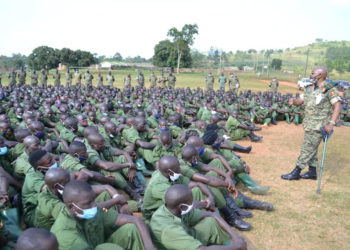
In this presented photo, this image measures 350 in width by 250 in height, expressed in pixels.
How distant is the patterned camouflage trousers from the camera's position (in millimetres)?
6297

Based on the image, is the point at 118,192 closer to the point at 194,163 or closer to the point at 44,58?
the point at 194,163

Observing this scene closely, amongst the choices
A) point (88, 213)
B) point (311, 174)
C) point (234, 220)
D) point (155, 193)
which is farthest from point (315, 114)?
point (88, 213)

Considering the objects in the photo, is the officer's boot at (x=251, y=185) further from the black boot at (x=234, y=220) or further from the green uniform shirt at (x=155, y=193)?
the green uniform shirt at (x=155, y=193)

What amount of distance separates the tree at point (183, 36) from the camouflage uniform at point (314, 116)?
148 ft

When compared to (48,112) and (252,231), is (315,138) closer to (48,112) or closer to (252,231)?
(252,231)

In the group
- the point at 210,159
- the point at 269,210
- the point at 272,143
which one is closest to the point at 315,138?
the point at 269,210

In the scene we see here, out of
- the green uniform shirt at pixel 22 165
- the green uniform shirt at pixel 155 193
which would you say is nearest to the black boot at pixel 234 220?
the green uniform shirt at pixel 155 193

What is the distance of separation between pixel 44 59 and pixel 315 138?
5339 cm

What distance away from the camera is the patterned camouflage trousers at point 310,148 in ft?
20.7

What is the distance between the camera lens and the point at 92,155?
15.4 ft

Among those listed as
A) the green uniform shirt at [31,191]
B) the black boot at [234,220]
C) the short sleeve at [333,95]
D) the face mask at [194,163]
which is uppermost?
the short sleeve at [333,95]

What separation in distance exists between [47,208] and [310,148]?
5579 mm

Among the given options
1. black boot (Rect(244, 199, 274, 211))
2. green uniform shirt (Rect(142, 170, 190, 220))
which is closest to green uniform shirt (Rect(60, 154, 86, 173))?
green uniform shirt (Rect(142, 170, 190, 220))

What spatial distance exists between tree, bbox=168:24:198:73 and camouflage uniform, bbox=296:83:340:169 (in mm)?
45127
